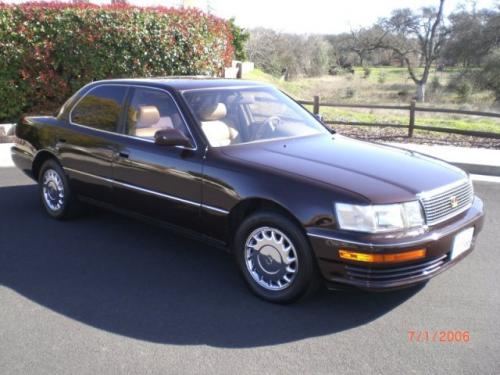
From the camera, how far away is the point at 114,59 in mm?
11445

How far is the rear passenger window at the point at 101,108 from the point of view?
5199 mm

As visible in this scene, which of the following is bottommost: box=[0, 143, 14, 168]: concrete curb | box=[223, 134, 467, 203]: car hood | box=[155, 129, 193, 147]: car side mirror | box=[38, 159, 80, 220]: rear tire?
box=[0, 143, 14, 168]: concrete curb

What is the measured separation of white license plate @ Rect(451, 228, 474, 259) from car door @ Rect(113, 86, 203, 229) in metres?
1.93

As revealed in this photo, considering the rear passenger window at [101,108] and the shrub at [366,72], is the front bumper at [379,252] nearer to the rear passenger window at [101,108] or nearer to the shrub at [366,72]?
the rear passenger window at [101,108]

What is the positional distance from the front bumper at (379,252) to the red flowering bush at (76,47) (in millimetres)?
8939

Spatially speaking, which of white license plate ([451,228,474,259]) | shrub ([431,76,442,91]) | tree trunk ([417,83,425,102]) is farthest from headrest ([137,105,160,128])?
shrub ([431,76,442,91])

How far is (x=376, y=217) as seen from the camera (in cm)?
347

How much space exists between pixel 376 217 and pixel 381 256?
0.25 m

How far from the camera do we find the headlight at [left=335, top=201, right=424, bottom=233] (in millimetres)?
3463

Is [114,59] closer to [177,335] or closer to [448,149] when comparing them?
[448,149]

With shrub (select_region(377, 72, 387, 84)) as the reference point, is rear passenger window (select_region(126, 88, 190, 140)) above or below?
above

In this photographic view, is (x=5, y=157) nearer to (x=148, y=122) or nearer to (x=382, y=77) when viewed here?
(x=148, y=122)

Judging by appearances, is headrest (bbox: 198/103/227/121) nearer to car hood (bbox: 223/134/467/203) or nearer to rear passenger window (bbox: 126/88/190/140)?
rear passenger window (bbox: 126/88/190/140)

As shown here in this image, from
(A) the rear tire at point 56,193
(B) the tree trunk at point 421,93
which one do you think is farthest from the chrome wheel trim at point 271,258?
(B) the tree trunk at point 421,93
